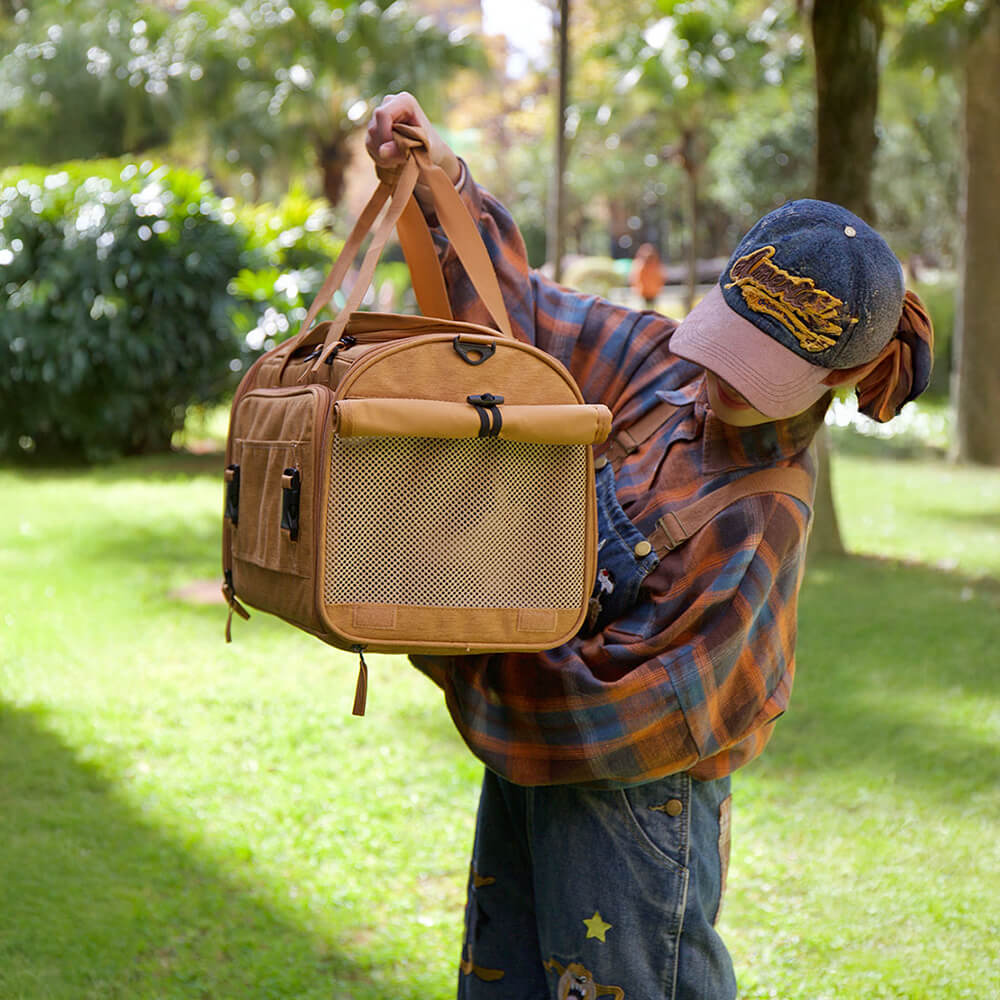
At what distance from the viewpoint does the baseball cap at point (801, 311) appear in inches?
60.9

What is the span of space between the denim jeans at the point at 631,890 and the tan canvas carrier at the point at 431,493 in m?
0.29

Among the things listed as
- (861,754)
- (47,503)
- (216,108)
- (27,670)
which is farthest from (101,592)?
(216,108)

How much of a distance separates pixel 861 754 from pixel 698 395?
3175mm

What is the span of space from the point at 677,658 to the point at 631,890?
36 cm

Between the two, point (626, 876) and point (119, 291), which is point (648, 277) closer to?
point (119, 291)

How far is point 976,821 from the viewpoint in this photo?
391cm

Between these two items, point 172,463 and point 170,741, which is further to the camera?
point 172,463

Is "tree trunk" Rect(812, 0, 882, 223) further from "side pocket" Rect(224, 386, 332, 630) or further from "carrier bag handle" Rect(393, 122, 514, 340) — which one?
"side pocket" Rect(224, 386, 332, 630)

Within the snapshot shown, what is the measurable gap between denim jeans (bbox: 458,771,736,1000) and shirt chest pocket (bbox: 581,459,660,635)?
0.77 feet

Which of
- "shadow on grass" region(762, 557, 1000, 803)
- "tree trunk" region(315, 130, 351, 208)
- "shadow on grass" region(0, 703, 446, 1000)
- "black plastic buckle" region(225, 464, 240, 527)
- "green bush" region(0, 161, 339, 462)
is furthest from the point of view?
"tree trunk" region(315, 130, 351, 208)

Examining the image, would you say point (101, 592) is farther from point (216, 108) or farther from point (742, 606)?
point (216, 108)

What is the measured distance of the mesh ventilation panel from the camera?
151 cm

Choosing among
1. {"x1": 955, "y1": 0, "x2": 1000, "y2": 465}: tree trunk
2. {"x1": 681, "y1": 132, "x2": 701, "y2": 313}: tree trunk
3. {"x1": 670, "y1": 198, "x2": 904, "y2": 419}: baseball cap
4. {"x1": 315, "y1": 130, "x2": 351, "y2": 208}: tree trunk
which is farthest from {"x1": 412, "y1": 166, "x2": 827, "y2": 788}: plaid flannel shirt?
{"x1": 315, "y1": 130, "x2": 351, "y2": 208}: tree trunk

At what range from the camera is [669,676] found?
1.53 m
